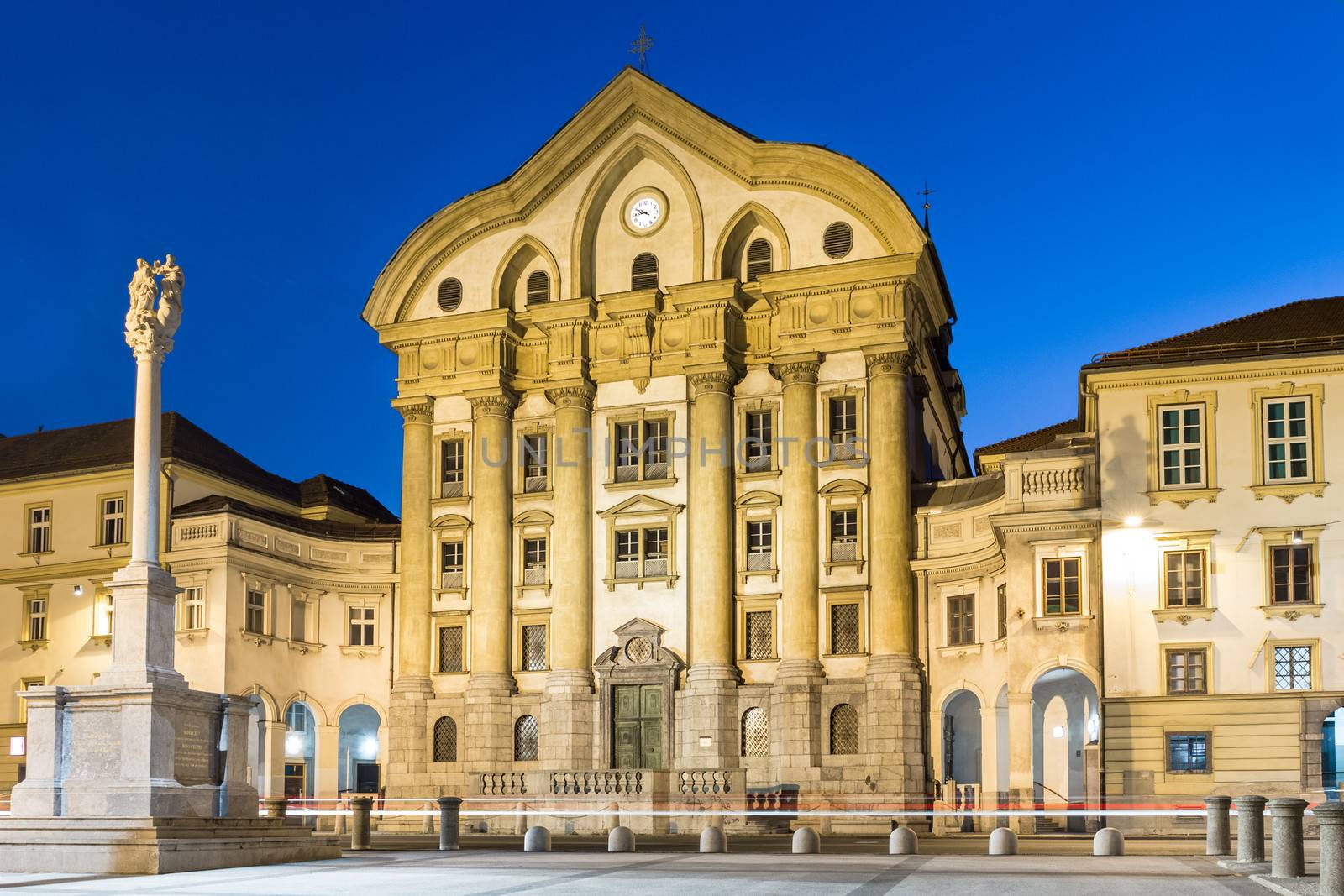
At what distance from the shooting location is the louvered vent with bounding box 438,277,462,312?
57.4 m

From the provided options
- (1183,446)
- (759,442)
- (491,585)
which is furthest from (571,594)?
(1183,446)

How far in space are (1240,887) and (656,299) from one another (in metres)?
35.4

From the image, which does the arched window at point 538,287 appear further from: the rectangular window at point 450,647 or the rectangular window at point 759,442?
the rectangular window at point 450,647

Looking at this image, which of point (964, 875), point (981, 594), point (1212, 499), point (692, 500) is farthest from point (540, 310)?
point (964, 875)

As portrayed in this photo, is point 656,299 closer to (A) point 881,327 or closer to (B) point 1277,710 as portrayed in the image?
(A) point 881,327

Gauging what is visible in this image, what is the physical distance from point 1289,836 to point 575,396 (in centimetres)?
3504

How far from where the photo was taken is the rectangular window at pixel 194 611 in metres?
53.7

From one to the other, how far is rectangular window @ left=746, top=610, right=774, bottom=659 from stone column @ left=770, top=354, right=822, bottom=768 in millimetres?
611

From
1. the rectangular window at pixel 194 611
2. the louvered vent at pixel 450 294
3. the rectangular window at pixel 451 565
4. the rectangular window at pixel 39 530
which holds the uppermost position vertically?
the louvered vent at pixel 450 294

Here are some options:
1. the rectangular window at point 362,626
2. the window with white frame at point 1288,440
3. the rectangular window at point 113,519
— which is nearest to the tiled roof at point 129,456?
the rectangular window at point 113,519

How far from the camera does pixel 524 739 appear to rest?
5438 cm

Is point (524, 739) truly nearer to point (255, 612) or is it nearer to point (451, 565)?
point (451, 565)

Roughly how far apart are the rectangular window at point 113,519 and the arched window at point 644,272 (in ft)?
64.3

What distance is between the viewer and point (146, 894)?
20.2 meters
